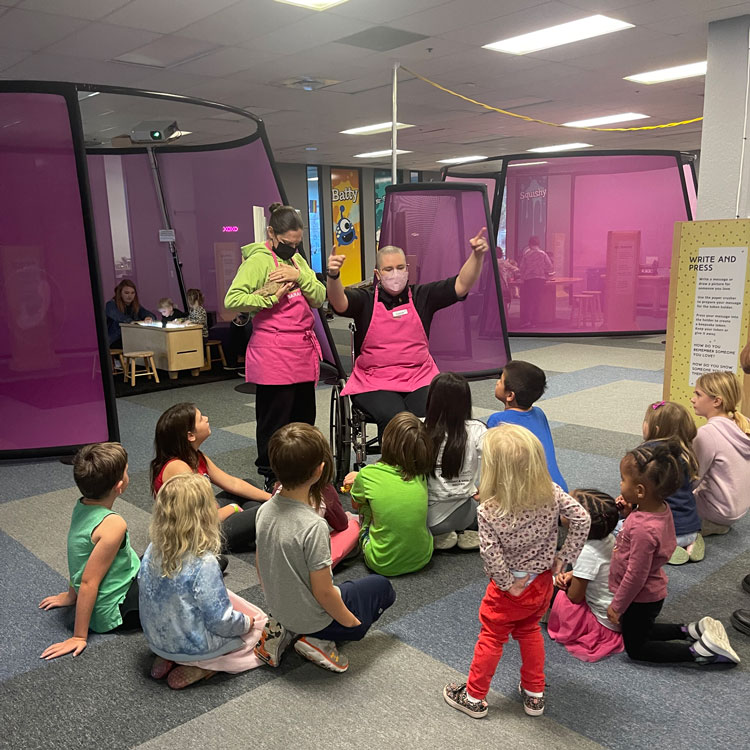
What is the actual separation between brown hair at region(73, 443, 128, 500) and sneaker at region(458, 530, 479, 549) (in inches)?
59.2

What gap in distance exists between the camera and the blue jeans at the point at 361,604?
2205 mm

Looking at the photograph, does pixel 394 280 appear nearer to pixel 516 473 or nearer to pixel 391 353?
pixel 391 353

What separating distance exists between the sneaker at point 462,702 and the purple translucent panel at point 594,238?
27.6ft

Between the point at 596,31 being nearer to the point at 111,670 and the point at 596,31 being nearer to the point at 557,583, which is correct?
the point at 557,583

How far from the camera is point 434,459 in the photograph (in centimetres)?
285

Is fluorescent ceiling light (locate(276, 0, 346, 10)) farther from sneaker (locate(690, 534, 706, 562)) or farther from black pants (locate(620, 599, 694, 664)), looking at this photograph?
black pants (locate(620, 599, 694, 664))

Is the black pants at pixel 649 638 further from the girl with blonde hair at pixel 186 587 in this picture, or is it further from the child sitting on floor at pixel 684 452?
the girl with blonde hair at pixel 186 587

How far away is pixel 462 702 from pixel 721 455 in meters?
1.77

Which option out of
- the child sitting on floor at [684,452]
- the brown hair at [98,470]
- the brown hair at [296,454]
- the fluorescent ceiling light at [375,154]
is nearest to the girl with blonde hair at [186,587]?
the brown hair at [296,454]

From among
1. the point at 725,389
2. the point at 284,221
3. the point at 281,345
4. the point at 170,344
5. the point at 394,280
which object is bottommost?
the point at 170,344

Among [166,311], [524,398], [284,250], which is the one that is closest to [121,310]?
[166,311]

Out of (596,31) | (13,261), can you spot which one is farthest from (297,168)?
(13,261)

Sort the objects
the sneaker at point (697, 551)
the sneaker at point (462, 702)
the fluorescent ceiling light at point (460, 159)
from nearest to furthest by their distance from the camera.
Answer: the sneaker at point (462, 702)
the sneaker at point (697, 551)
the fluorescent ceiling light at point (460, 159)

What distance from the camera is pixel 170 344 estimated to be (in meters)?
7.45
